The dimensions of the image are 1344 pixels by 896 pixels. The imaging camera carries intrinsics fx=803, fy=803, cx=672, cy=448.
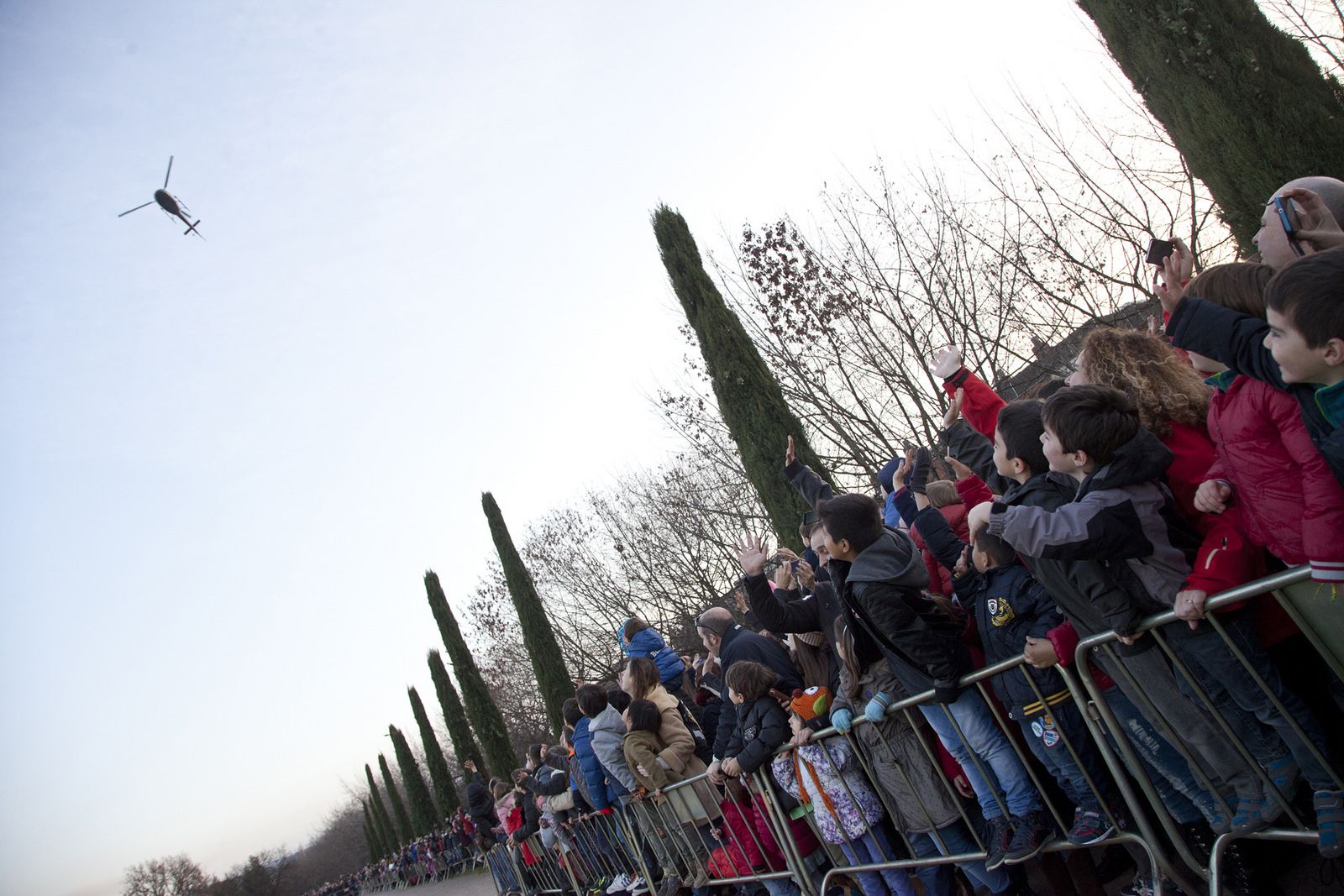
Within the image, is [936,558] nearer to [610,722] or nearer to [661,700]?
[661,700]

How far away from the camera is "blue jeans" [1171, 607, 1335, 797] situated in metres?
2.57

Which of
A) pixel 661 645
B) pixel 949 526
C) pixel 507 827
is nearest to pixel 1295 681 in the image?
pixel 949 526

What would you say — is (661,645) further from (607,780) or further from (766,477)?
(766,477)

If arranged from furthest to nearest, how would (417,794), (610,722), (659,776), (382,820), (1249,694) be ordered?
1. (382,820)
2. (417,794)
3. (610,722)
4. (659,776)
5. (1249,694)

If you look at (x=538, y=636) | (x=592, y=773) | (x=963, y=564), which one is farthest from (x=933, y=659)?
(x=538, y=636)

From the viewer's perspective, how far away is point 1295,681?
283 cm

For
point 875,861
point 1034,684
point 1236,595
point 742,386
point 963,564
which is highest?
point 742,386

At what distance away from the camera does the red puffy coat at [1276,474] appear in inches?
88.2

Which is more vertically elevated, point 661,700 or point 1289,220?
point 1289,220

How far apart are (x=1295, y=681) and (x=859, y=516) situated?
67.9 inches

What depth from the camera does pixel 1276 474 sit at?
95.1 inches

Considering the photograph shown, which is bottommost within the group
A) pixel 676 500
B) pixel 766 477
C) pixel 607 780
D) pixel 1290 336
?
pixel 607 780

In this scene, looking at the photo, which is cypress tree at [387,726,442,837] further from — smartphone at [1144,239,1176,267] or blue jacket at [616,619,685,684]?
smartphone at [1144,239,1176,267]

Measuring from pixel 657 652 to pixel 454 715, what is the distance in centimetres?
2145
